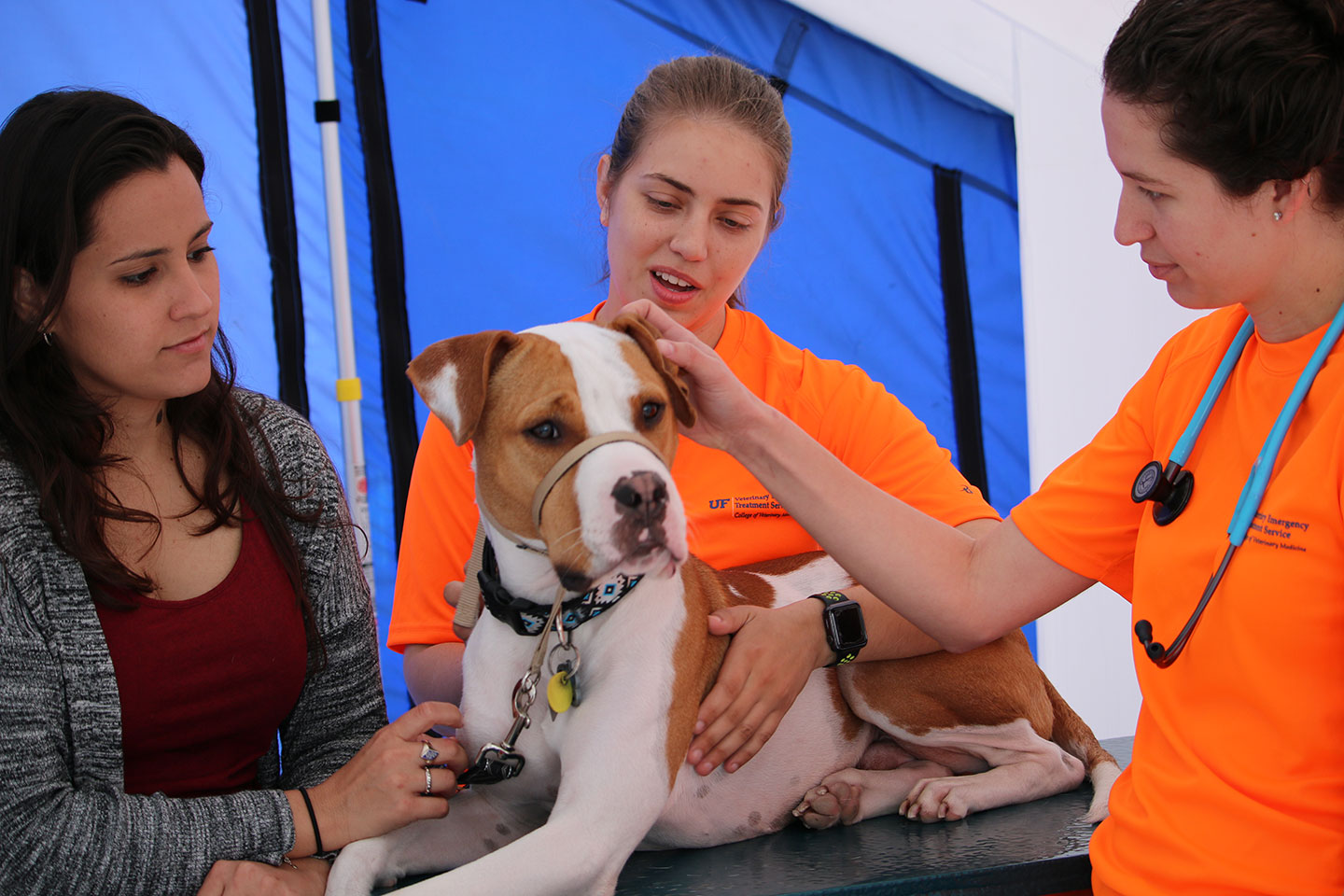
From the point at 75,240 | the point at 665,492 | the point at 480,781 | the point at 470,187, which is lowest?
the point at 480,781

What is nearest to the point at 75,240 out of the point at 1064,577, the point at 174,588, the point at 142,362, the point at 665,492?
the point at 142,362

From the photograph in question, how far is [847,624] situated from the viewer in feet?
6.77

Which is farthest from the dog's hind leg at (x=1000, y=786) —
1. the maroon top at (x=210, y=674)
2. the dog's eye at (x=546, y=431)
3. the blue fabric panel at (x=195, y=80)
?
the blue fabric panel at (x=195, y=80)

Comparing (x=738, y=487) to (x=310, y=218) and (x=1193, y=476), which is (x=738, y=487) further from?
(x=310, y=218)

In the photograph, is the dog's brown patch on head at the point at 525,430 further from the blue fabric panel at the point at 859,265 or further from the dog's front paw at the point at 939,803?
the blue fabric panel at the point at 859,265

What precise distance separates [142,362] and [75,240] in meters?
0.22

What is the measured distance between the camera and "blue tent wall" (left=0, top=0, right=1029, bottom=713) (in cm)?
358

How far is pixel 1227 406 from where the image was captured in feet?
5.20

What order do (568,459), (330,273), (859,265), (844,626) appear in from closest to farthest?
(568,459) < (844,626) < (330,273) < (859,265)

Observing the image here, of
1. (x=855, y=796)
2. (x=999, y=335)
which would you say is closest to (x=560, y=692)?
(x=855, y=796)

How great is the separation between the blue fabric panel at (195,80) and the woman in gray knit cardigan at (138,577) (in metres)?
1.33

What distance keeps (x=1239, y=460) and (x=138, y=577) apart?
1780 mm

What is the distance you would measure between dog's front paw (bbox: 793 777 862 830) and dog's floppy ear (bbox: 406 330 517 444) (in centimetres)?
98

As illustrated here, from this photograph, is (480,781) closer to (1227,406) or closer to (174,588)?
(174,588)
